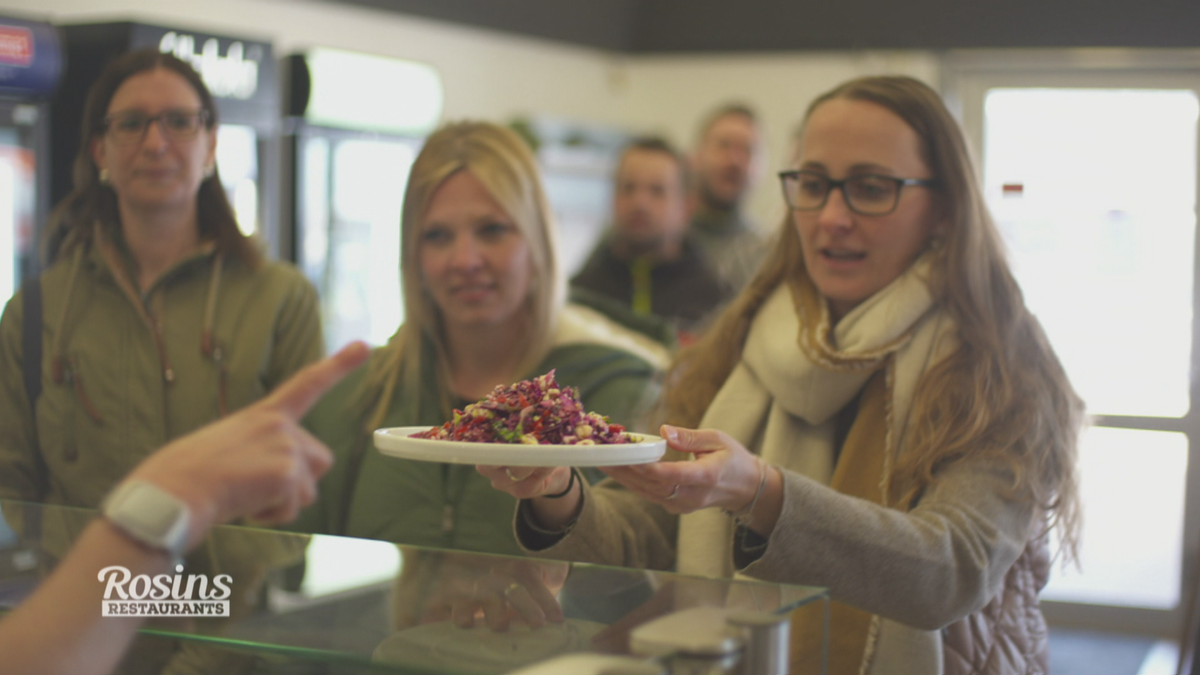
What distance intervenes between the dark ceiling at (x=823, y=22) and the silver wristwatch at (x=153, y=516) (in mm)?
2613

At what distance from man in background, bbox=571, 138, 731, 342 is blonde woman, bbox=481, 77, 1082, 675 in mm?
2139

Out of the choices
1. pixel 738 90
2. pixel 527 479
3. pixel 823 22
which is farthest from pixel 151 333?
pixel 738 90

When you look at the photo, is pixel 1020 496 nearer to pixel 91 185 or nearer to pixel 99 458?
pixel 99 458

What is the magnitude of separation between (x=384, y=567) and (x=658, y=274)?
9.24 ft

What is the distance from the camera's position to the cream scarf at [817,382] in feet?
5.22

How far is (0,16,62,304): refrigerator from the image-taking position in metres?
2.84

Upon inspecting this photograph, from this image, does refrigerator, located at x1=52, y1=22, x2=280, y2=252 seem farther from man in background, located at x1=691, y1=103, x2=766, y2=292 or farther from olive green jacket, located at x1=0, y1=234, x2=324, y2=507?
man in background, located at x1=691, y1=103, x2=766, y2=292

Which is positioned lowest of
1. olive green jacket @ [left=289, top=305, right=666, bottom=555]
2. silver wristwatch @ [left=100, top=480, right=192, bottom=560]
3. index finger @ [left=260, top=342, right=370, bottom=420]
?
olive green jacket @ [left=289, top=305, right=666, bottom=555]

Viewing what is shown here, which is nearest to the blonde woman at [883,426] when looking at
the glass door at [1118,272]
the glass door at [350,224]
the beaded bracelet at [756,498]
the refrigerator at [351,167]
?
the beaded bracelet at [756,498]

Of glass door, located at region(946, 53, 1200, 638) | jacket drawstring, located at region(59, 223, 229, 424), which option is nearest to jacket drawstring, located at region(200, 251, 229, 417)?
jacket drawstring, located at region(59, 223, 229, 424)

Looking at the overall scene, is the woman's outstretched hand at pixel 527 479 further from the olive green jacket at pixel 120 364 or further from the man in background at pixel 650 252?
Answer: the man in background at pixel 650 252

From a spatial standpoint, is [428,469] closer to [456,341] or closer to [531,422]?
[456,341]

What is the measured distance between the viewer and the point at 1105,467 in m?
4.70

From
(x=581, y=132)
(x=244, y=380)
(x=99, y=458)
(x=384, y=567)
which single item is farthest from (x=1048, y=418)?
(x=581, y=132)
